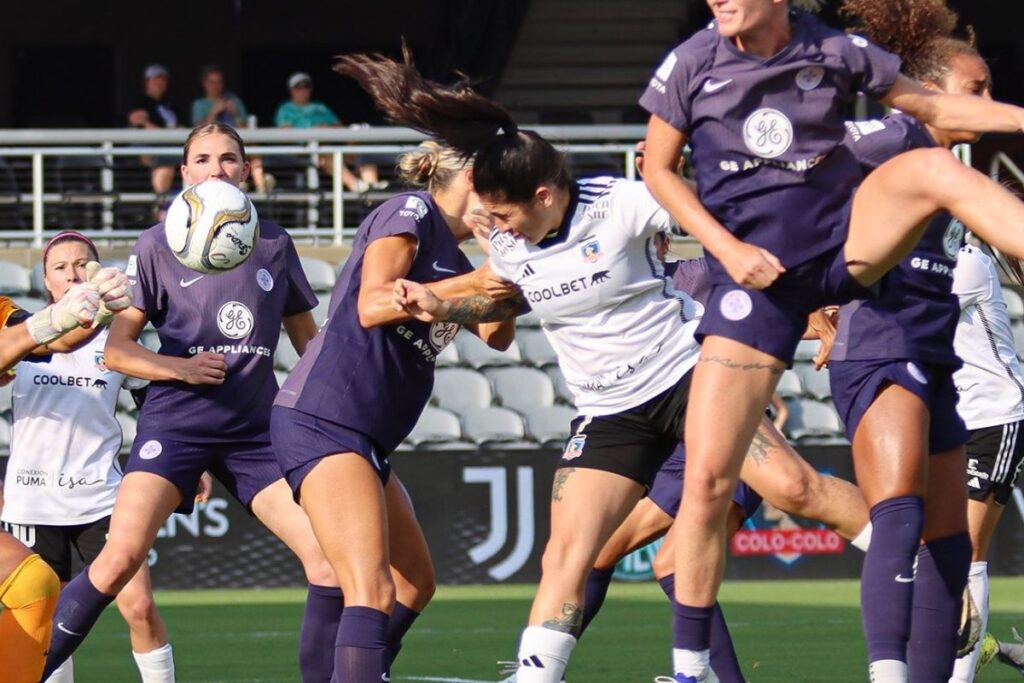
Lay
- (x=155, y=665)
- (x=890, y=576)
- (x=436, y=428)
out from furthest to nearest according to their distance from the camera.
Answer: (x=436, y=428) < (x=155, y=665) < (x=890, y=576)

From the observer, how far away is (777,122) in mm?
4355

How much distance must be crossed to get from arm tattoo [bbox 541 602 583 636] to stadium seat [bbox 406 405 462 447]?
7.07 m

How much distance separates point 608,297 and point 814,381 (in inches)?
325

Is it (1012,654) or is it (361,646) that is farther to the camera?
(1012,654)

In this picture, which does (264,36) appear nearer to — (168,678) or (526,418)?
(526,418)

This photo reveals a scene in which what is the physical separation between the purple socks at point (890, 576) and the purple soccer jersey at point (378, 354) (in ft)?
4.65

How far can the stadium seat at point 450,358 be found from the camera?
42.6 ft

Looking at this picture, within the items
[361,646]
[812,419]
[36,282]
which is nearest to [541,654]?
[361,646]

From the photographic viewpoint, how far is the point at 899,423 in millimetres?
4734

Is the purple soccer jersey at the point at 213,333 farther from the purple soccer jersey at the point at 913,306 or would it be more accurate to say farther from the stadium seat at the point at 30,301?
the stadium seat at the point at 30,301

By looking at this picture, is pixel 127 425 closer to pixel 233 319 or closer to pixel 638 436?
pixel 233 319

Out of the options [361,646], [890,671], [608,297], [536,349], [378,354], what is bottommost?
[536,349]

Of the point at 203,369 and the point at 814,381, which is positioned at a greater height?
the point at 203,369

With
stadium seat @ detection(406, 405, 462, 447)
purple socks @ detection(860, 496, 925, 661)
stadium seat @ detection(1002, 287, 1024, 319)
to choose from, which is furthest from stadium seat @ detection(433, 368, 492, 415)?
purple socks @ detection(860, 496, 925, 661)
